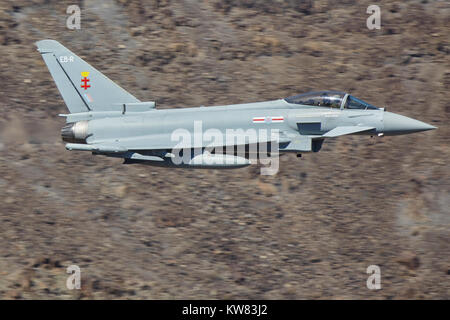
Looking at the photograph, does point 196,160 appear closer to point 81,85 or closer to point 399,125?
point 81,85

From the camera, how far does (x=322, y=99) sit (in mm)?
29062

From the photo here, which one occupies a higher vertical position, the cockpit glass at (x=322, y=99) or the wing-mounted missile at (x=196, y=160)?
the cockpit glass at (x=322, y=99)

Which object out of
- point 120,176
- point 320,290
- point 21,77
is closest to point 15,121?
point 21,77

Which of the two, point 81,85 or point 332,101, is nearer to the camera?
point 332,101

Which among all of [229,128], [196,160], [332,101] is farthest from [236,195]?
[332,101]

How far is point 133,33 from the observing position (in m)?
41.7

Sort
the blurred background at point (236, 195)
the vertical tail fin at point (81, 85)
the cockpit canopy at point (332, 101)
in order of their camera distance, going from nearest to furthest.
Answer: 1. the cockpit canopy at point (332, 101)
2. the vertical tail fin at point (81, 85)
3. the blurred background at point (236, 195)

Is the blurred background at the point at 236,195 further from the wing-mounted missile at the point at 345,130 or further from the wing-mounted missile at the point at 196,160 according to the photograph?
the wing-mounted missile at the point at 345,130

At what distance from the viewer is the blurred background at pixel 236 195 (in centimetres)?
3525

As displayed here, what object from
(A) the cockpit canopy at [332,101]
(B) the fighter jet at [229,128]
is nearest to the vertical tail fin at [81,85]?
(B) the fighter jet at [229,128]

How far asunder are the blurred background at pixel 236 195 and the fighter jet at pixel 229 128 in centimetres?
672

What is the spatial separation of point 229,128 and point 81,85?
18.1ft

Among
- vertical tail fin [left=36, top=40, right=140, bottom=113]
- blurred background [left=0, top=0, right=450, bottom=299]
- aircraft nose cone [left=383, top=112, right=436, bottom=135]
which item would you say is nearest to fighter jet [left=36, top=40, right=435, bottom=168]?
aircraft nose cone [left=383, top=112, right=436, bottom=135]

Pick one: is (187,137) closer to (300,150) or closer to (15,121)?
(300,150)
